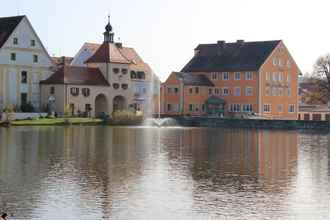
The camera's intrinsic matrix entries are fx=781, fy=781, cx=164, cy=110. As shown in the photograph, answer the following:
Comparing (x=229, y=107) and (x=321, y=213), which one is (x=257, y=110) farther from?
(x=321, y=213)

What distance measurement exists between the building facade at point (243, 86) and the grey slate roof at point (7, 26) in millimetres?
24486

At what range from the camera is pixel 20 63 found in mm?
86812

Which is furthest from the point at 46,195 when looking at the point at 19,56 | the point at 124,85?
the point at 124,85

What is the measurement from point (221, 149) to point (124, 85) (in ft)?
165

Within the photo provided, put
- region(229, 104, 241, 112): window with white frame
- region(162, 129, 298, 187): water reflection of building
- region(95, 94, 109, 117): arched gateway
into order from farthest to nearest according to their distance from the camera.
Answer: region(229, 104, 241, 112): window with white frame < region(95, 94, 109, 117): arched gateway < region(162, 129, 298, 187): water reflection of building

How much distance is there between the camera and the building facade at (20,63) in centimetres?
8519

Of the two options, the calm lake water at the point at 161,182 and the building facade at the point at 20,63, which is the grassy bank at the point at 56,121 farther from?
the calm lake water at the point at 161,182

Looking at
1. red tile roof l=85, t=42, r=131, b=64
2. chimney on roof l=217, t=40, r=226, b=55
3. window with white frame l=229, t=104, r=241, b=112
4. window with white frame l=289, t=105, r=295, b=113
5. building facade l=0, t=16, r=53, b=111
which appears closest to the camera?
building facade l=0, t=16, r=53, b=111

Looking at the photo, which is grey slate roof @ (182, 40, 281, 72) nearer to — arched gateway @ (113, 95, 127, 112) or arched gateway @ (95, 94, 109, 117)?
arched gateway @ (113, 95, 127, 112)

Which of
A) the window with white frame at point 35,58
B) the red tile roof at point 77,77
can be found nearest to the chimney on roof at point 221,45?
the red tile roof at point 77,77

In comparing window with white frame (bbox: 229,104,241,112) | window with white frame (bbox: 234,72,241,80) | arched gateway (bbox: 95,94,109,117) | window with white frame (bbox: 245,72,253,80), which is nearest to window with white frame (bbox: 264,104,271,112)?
window with white frame (bbox: 229,104,241,112)

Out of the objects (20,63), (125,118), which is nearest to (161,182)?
(125,118)

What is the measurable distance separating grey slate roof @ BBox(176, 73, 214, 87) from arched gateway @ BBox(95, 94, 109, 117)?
Answer: 43.9ft

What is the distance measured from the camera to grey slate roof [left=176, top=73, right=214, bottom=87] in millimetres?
103188
